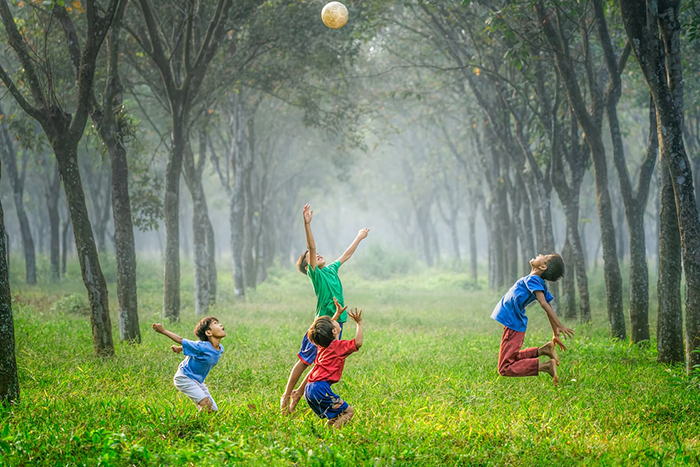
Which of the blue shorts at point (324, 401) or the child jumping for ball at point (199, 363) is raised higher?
the child jumping for ball at point (199, 363)

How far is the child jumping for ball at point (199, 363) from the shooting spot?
5.57 metres

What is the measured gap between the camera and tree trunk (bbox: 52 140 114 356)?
8359mm

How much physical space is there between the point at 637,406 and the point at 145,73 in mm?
13499

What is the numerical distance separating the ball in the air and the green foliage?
923cm

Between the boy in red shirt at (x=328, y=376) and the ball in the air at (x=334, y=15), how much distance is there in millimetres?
5660

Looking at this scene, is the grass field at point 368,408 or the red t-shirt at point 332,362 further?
the red t-shirt at point 332,362

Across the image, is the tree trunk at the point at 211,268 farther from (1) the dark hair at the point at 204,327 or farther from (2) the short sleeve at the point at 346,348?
(2) the short sleeve at the point at 346,348

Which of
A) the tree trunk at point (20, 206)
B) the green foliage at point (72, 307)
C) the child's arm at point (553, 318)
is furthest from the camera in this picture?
the tree trunk at point (20, 206)

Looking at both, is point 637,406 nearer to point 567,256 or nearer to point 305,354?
point 305,354

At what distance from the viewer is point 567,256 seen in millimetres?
13844

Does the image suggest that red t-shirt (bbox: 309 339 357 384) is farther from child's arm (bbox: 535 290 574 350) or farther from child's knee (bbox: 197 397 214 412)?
child's arm (bbox: 535 290 574 350)

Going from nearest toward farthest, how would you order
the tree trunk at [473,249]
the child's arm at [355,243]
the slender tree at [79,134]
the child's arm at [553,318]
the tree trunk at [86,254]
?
the child's arm at [553,318] < the child's arm at [355,243] < the slender tree at [79,134] < the tree trunk at [86,254] < the tree trunk at [473,249]

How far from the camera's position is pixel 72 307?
14.2 metres

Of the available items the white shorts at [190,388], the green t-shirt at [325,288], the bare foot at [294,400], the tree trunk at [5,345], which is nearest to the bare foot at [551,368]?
the green t-shirt at [325,288]
